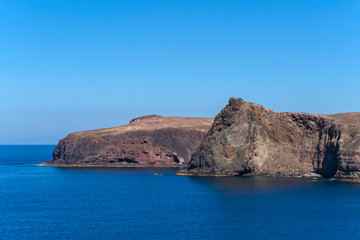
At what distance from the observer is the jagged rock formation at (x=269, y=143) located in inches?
5148

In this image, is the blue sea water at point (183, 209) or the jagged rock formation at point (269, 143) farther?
the jagged rock formation at point (269, 143)

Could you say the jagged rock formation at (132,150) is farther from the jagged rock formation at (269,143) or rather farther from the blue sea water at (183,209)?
the blue sea water at (183,209)

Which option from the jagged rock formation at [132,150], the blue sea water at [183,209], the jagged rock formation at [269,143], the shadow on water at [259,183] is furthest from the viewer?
the jagged rock formation at [132,150]

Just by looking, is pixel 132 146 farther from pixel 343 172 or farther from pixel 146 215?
pixel 146 215

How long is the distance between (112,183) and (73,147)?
7809cm

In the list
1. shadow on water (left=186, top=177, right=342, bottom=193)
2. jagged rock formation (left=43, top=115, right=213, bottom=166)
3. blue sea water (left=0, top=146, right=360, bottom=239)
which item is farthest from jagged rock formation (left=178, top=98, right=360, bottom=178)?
jagged rock formation (left=43, top=115, right=213, bottom=166)

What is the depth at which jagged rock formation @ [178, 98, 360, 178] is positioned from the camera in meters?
131

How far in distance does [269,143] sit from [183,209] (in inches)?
2376

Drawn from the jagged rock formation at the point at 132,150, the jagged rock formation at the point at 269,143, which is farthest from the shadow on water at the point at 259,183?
the jagged rock formation at the point at 132,150

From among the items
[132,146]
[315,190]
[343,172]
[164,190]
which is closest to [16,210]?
[164,190]

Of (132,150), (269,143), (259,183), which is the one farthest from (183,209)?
(132,150)

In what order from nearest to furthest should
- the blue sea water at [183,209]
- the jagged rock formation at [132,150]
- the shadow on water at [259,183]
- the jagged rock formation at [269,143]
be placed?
1. the blue sea water at [183,209]
2. the shadow on water at [259,183]
3. the jagged rock formation at [269,143]
4. the jagged rock formation at [132,150]

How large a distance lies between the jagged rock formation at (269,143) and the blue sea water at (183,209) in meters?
7.93

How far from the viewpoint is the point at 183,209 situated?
83.0 m
